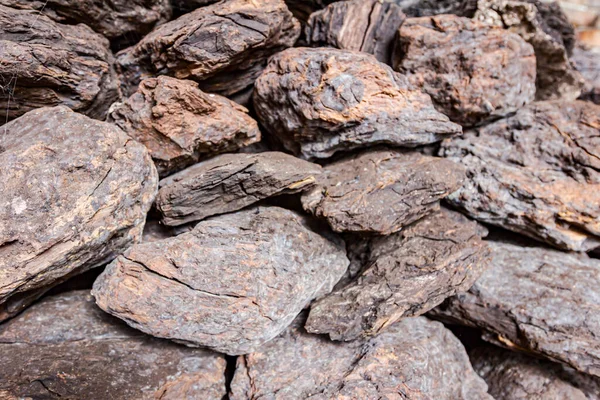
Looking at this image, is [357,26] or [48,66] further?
[357,26]

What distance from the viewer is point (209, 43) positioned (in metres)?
2.66

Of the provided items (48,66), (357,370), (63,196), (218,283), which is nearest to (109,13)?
(48,66)

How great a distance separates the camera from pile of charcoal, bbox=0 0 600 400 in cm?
233

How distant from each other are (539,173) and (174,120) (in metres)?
2.69

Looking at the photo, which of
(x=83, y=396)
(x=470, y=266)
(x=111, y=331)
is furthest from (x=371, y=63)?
(x=83, y=396)

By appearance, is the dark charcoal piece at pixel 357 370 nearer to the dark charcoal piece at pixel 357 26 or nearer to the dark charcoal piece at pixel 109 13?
the dark charcoal piece at pixel 357 26

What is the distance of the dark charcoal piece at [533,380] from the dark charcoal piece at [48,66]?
3.62m

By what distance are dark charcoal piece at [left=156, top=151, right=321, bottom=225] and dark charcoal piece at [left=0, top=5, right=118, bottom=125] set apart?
2.59 ft

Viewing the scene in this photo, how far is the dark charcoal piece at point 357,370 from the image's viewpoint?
251 centimetres

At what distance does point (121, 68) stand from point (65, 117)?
76 cm

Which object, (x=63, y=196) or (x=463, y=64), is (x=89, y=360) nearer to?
(x=63, y=196)

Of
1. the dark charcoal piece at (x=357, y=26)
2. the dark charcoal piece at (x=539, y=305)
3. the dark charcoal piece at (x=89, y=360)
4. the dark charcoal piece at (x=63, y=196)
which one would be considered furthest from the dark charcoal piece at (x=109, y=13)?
the dark charcoal piece at (x=539, y=305)

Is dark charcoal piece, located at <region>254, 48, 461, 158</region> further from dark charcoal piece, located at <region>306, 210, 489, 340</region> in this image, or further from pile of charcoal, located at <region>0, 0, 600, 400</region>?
dark charcoal piece, located at <region>306, 210, 489, 340</region>

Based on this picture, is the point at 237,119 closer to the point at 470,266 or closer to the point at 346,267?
the point at 346,267
